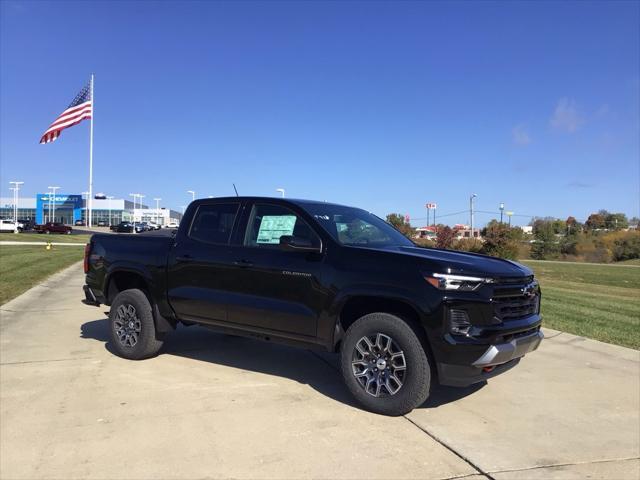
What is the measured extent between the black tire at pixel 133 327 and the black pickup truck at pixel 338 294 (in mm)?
13

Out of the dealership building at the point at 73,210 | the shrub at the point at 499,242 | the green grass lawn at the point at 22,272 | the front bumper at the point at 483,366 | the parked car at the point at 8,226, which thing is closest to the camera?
the front bumper at the point at 483,366

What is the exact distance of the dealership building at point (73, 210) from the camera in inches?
3952

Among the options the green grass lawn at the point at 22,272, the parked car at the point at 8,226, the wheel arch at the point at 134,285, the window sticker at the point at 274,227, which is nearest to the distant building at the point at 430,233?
the green grass lawn at the point at 22,272

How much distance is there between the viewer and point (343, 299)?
466 centimetres

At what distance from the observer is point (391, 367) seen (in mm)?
4469

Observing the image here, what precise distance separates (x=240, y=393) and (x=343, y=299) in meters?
1.36

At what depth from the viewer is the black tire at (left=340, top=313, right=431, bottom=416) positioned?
4.31 metres

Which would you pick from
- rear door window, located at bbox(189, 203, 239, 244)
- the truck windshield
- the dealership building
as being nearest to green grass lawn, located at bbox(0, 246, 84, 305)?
rear door window, located at bbox(189, 203, 239, 244)

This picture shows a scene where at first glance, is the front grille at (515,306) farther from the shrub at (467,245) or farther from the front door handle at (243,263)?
the shrub at (467,245)

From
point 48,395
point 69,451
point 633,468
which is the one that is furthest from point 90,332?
point 633,468

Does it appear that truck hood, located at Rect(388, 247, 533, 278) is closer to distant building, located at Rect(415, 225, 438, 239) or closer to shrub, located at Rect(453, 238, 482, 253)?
shrub, located at Rect(453, 238, 482, 253)

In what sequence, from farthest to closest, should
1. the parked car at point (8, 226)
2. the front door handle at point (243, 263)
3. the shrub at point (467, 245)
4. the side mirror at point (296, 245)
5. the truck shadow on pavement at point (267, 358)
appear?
the parked car at point (8, 226), the shrub at point (467, 245), the front door handle at point (243, 263), the truck shadow on pavement at point (267, 358), the side mirror at point (296, 245)

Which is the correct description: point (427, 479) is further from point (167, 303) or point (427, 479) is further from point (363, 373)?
point (167, 303)

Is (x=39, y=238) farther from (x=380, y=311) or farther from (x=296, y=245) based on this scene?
(x=380, y=311)
